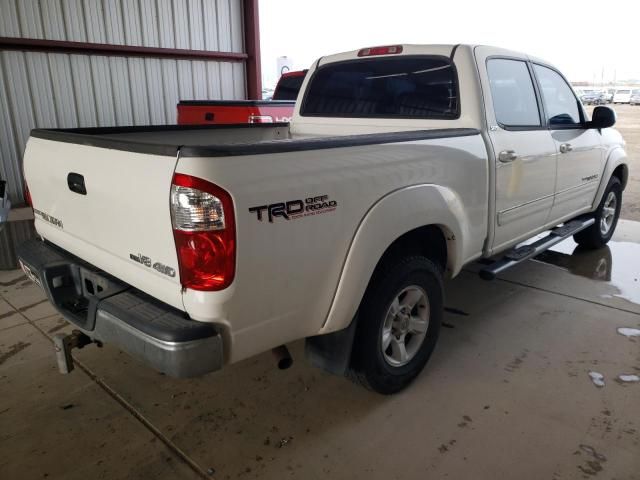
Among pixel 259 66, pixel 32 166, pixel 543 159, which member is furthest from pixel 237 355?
pixel 259 66

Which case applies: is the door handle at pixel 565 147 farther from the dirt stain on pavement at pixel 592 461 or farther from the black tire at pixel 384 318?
the dirt stain on pavement at pixel 592 461

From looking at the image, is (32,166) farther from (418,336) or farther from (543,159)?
(543,159)

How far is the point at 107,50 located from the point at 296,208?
818cm

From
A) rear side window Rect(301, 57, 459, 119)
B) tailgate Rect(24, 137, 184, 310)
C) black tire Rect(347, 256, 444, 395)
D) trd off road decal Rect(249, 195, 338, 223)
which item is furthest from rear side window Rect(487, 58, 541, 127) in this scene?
tailgate Rect(24, 137, 184, 310)

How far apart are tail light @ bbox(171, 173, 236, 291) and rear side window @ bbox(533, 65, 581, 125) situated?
3021 mm

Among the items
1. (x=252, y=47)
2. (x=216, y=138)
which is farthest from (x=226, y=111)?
(x=252, y=47)

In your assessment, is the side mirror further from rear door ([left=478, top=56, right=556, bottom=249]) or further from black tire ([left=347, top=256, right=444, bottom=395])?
black tire ([left=347, top=256, right=444, bottom=395])

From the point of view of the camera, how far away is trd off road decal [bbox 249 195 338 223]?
178cm

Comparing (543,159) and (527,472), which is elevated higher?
(543,159)

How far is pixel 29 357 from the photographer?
124 inches

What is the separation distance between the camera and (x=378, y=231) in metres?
2.21

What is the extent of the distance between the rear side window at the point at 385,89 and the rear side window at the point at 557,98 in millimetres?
1078

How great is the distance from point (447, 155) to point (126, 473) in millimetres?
2164

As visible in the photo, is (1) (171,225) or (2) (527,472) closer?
(1) (171,225)
